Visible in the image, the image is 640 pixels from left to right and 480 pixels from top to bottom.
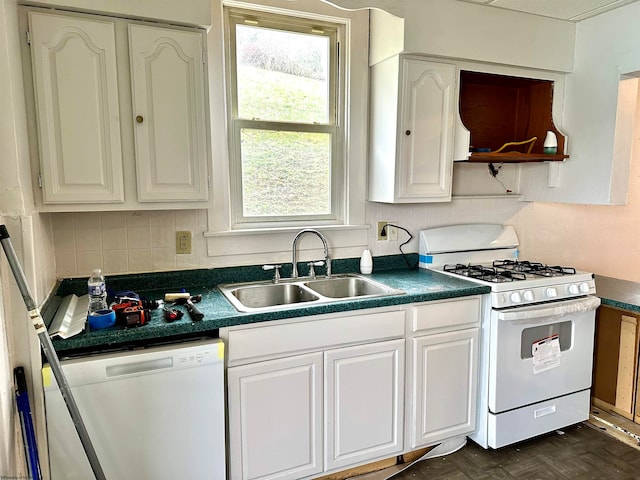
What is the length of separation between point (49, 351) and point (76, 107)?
0.99m

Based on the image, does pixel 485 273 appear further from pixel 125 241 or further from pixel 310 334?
pixel 125 241

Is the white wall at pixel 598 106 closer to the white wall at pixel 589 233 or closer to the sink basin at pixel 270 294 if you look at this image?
the white wall at pixel 589 233

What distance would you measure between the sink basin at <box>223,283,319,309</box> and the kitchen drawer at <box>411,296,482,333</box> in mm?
569

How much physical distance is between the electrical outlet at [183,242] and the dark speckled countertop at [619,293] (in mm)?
2435

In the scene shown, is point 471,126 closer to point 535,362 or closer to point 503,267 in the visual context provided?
point 503,267

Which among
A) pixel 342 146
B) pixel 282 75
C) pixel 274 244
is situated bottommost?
pixel 274 244

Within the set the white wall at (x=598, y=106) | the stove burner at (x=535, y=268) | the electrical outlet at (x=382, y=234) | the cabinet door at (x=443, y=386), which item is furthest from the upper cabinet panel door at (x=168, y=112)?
the white wall at (x=598, y=106)

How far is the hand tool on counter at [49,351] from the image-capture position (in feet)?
4.54

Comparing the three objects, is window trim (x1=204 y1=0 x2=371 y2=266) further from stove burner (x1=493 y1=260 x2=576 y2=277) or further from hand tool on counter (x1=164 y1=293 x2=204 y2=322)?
stove burner (x1=493 y1=260 x2=576 y2=277)

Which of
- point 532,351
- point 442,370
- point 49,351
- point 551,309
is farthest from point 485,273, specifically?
point 49,351

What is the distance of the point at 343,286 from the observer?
258 cm

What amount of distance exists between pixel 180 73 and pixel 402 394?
187 centimetres

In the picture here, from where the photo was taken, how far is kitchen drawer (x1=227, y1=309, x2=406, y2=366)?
1883 mm

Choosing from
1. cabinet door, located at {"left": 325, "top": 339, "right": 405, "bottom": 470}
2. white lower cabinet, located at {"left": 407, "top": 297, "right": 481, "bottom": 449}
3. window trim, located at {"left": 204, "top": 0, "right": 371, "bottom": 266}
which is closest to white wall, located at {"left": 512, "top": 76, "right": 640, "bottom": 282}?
white lower cabinet, located at {"left": 407, "top": 297, "right": 481, "bottom": 449}
